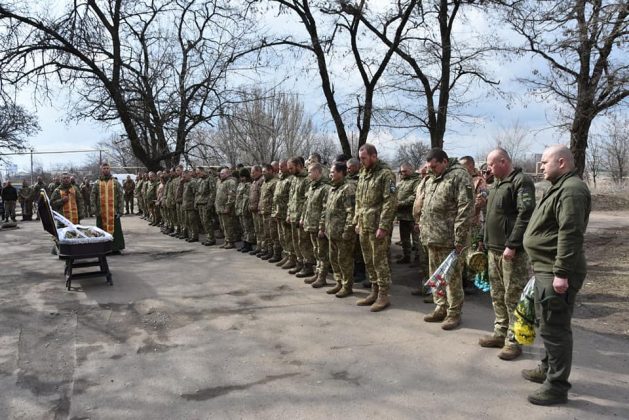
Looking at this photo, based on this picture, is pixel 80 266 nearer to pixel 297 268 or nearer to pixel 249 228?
pixel 297 268

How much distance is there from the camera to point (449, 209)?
5.26 metres

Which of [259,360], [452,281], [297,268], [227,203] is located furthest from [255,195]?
[259,360]

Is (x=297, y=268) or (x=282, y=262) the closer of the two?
(x=297, y=268)

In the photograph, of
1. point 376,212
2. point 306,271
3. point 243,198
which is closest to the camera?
point 376,212

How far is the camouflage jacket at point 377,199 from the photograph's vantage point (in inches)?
232

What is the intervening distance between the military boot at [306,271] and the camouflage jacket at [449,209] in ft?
10.3

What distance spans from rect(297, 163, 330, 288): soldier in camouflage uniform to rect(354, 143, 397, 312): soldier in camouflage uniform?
4.10ft

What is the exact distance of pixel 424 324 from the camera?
5.47m

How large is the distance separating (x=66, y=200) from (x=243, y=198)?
149 inches

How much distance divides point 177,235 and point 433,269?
1001 cm

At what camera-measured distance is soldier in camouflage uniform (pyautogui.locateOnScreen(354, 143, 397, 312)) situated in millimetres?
5941

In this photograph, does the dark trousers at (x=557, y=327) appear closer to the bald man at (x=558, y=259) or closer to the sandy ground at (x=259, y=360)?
the bald man at (x=558, y=259)

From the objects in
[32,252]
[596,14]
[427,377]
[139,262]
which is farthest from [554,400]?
[32,252]

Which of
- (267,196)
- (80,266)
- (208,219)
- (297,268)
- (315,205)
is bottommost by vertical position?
(297,268)
